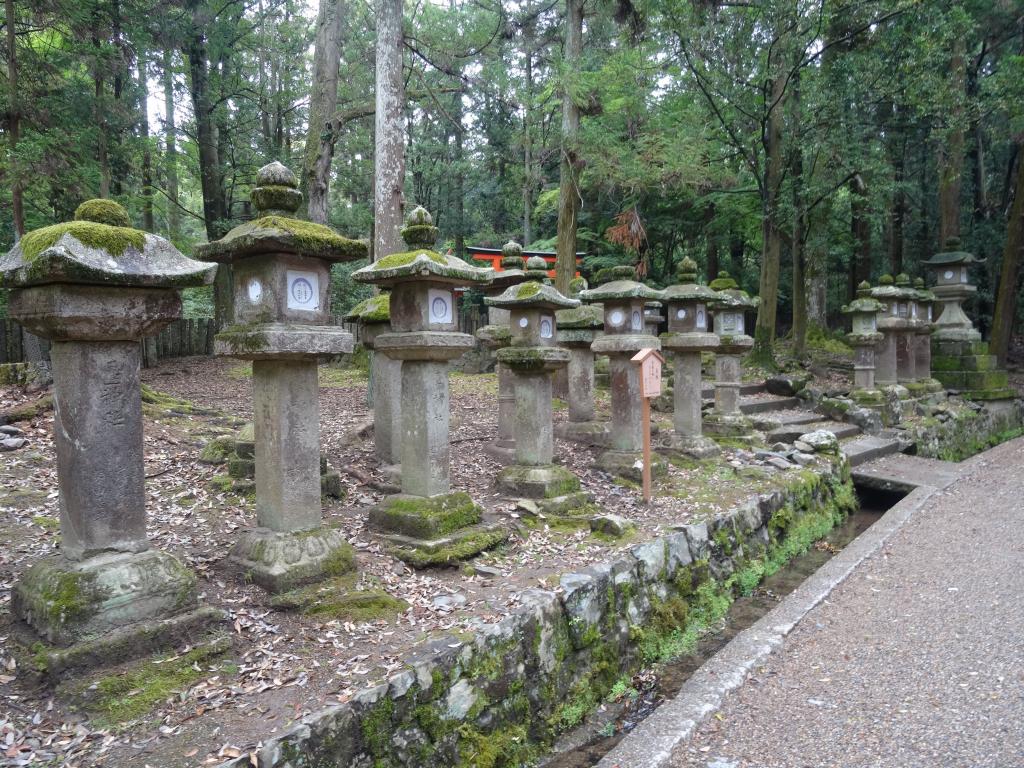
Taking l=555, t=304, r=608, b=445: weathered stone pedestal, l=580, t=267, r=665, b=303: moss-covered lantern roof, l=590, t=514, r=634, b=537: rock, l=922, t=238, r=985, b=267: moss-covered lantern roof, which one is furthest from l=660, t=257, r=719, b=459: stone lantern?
l=922, t=238, r=985, b=267: moss-covered lantern roof

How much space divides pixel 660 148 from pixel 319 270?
10.8 m

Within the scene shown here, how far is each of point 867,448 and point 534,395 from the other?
7.43 metres

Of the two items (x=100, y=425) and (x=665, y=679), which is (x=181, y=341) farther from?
(x=665, y=679)

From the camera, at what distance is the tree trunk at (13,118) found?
29.9 feet

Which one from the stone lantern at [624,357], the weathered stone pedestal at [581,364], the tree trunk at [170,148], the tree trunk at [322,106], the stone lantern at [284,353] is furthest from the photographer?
the tree trunk at [170,148]

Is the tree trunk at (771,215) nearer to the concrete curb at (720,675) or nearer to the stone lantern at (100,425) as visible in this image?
the concrete curb at (720,675)

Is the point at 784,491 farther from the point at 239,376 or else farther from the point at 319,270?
the point at 239,376

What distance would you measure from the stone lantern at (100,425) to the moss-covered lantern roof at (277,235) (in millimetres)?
657

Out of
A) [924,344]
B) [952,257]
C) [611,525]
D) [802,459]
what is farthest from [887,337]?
[611,525]

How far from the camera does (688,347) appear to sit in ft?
30.2

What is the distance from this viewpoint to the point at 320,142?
1306cm

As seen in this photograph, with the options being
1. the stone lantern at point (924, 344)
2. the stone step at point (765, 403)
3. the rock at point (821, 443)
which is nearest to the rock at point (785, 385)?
the stone step at point (765, 403)

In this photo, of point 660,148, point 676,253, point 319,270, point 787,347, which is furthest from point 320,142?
point 676,253

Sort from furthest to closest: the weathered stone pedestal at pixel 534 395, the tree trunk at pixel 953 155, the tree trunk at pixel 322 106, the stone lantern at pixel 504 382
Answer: the tree trunk at pixel 953 155 < the tree trunk at pixel 322 106 < the stone lantern at pixel 504 382 < the weathered stone pedestal at pixel 534 395
